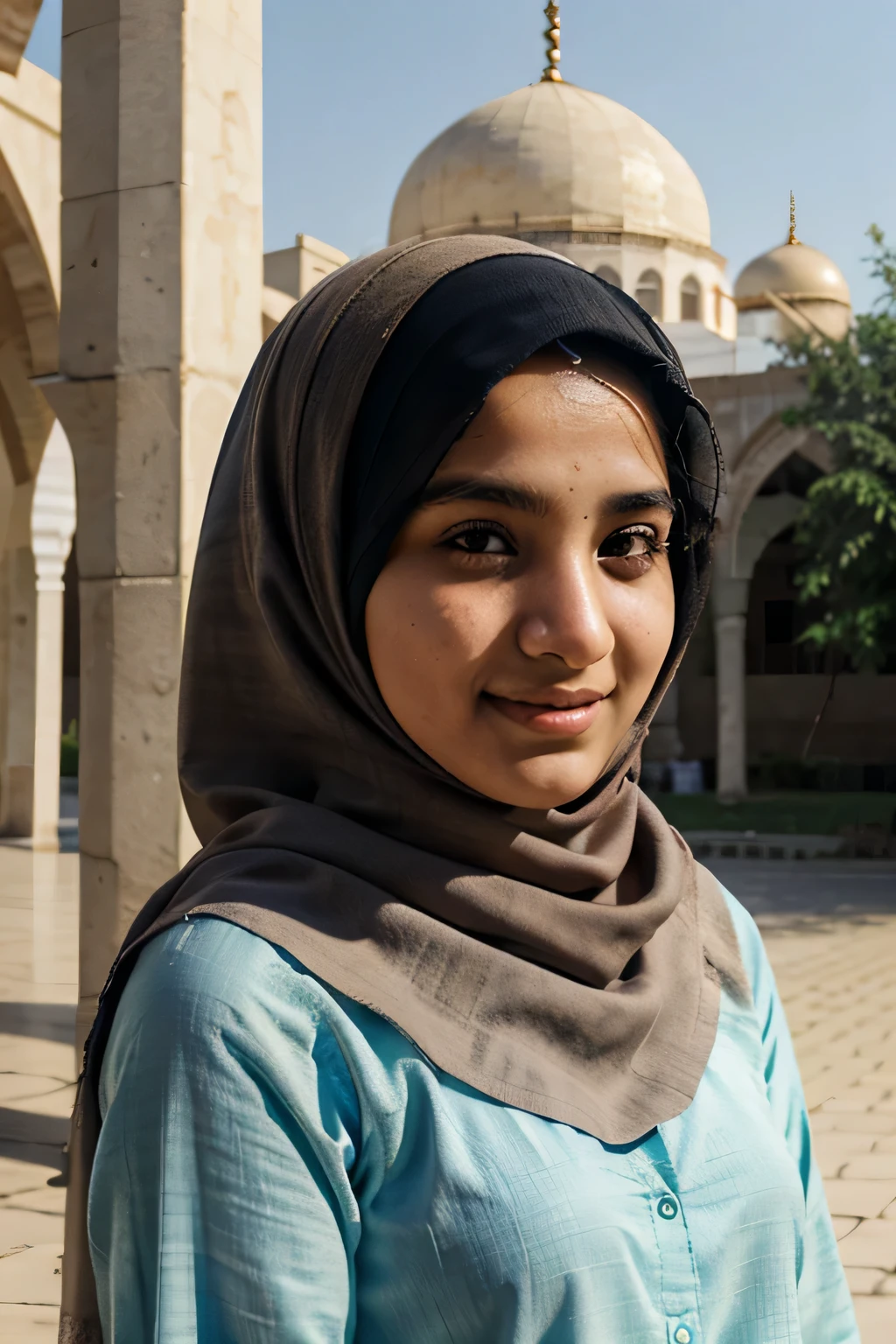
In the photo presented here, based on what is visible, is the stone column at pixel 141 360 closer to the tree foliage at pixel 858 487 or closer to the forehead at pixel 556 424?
the forehead at pixel 556 424

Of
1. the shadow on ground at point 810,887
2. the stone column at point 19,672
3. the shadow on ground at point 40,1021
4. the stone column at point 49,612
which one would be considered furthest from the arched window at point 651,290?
the shadow on ground at point 40,1021

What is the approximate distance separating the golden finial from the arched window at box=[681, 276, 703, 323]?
12.1 ft

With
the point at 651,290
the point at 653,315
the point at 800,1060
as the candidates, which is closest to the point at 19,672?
the point at 653,315

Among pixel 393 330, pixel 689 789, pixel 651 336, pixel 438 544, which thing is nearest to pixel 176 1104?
pixel 438 544

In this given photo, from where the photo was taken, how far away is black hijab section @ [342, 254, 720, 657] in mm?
844

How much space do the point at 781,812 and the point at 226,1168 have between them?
12.6m

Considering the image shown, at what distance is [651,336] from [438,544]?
9.8 inches

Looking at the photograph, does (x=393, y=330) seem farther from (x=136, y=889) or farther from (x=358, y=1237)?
(x=136, y=889)

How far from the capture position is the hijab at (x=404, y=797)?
850 mm

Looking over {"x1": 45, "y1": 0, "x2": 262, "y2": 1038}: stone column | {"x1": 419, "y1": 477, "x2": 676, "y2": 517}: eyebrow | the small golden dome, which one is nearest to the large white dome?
the small golden dome

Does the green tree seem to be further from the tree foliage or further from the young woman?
the young woman

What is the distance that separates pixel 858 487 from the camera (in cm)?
910

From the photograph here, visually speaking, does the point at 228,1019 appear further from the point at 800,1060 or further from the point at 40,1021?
the point at 40,1021

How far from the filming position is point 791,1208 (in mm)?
924
